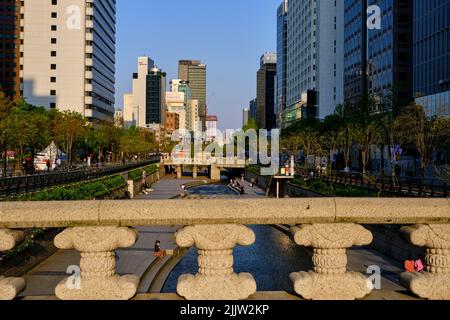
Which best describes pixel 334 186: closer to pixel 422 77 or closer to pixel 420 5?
pixel 422 77

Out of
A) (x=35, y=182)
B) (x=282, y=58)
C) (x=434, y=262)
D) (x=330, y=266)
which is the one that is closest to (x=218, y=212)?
(x=330, y=266)

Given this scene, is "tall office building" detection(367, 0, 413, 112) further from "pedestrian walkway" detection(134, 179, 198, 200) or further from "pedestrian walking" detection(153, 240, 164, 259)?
"pedestrian walking" detection(153, 240, 164, 259)

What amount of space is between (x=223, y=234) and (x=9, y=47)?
143 meters

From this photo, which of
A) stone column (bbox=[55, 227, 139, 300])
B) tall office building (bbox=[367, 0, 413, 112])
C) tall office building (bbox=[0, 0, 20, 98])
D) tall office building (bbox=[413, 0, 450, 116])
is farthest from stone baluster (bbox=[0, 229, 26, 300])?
tall office building (bbox=[0, 0, 20, 98])

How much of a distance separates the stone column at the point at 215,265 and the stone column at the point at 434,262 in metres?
1.83

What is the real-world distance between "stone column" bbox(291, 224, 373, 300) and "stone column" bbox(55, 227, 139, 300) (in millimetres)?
1837

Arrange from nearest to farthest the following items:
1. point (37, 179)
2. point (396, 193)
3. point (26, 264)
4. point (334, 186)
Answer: point (26, 264)
point (396, 193)
point (37, 179)
point (334, 186)

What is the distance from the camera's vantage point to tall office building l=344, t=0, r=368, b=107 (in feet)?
322

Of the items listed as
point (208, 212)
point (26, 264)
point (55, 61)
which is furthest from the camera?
point (55, 61)

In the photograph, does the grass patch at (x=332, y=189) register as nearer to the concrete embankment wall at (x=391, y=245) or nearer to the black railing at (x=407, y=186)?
the black railing at (x=407, y=186)

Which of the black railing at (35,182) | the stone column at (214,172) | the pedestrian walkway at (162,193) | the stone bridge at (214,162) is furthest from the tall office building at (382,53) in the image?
the black railing at (35,182)
